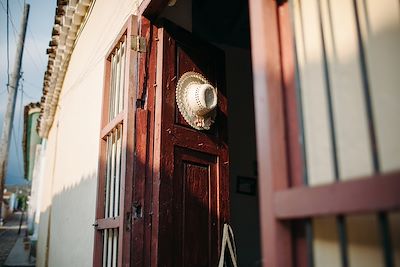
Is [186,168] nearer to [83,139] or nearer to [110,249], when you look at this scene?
[110,249]

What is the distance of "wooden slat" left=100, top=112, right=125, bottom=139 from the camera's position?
2740 millimetres

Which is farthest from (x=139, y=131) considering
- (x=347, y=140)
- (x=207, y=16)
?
(x=207, y=16)

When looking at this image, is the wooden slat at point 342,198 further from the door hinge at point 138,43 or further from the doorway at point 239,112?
the doorway at point 239,112

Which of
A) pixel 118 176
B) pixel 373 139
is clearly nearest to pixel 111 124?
pixel 118 176

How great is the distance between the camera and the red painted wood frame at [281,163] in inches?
39.2

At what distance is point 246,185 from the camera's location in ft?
16.5

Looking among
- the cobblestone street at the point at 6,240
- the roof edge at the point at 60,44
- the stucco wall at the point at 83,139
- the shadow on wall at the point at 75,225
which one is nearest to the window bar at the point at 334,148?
the stucco wall at the point at 83,139

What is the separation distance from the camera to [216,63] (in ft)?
10.4

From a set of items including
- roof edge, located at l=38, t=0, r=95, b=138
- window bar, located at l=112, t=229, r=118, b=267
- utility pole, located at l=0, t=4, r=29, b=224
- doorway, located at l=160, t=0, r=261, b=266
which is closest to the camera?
window bar, located at l=112, t=229, r=118, b=267

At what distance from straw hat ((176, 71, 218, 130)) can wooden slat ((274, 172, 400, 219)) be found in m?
1.69

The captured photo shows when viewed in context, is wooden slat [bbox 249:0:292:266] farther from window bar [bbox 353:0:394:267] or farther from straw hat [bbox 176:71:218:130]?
straw hat [bbox 176:71:218:130]

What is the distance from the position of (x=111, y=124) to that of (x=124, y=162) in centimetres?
56

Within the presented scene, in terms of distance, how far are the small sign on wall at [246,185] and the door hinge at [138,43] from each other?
2.78 meters

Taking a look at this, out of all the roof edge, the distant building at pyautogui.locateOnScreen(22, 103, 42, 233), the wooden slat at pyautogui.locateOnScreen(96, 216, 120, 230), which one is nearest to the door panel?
the wooden slat at pyautogui.locateOnScreen(96, 216, 120, 230)
